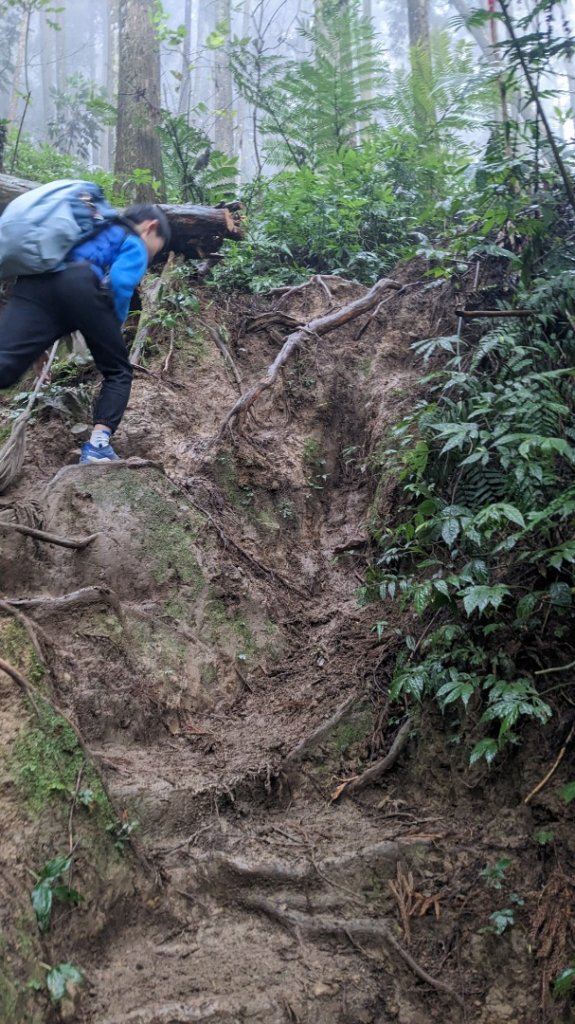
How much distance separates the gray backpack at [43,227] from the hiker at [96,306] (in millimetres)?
90

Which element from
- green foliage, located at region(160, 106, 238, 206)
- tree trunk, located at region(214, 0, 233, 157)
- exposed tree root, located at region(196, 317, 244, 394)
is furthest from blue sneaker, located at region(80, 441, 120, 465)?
tree trunk, located at region(214, 0, 233, 157)

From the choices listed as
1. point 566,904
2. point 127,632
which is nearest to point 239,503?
point 127,632

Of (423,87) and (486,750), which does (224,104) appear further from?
(486,750)

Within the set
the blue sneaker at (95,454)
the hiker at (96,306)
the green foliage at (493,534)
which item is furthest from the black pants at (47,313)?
the green foliage at (493,534)

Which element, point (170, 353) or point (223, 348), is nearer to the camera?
point (170, 353)

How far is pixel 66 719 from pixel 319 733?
131 centimetres

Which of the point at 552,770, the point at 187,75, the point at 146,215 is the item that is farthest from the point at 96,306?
the point at 187,75

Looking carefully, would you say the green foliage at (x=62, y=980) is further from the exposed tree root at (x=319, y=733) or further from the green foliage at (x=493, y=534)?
the green foliage at (x=493, y=534)

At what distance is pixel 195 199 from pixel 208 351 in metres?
2.87

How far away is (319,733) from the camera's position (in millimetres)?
3701

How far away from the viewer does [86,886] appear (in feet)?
9.16

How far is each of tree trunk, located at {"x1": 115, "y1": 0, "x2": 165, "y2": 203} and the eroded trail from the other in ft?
14.0

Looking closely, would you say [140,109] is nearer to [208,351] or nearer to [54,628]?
[208,351]

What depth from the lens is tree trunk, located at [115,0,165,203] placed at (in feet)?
28.5
